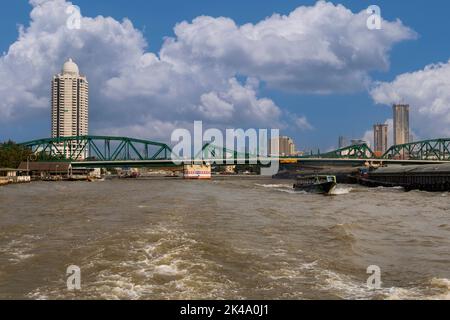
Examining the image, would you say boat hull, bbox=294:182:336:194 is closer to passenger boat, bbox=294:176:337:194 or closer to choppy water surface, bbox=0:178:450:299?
passenger boat, bbox=294:176:337:194

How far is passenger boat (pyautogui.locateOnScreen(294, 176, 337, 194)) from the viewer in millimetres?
73500

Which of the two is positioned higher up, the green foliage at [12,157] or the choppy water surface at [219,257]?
the green foliage at [12,157]

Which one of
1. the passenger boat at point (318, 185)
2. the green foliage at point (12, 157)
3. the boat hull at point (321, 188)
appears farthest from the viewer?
A: the green foliage at point (12, 157)

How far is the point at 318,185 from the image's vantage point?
76250 mm

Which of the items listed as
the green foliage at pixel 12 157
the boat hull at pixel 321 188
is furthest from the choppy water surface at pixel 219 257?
the green foliage at pixel 12 157

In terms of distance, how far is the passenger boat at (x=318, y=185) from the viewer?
7350 centimetres

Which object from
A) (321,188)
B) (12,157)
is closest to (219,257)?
(321,188)

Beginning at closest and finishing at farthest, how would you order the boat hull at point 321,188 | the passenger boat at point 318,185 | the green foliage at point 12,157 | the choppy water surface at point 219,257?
the choppy water surface at point 219,257 → the boat hull at point 321,188 → the passenger boat at point 318,185 → the green foliage at point 12,157

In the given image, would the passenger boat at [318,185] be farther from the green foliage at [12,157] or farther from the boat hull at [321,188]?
the green foliage at [12,157]

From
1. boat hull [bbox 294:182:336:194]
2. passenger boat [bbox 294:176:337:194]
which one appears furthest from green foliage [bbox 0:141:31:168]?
boat hull [bbox 294:182:336:194]

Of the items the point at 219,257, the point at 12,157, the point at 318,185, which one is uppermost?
the point at 12,157

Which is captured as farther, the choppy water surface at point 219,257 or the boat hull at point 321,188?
the boat hull at point 321,188

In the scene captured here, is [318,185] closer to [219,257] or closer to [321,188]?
[321,188]
